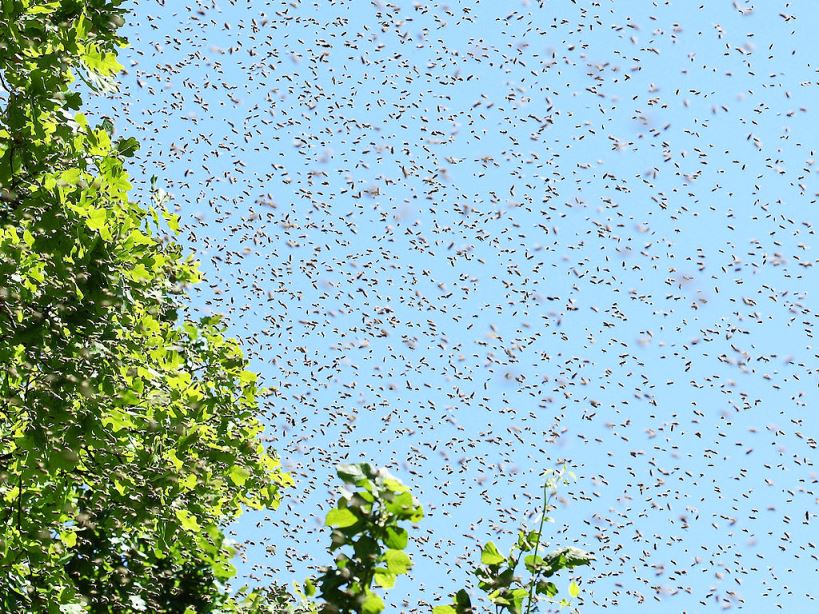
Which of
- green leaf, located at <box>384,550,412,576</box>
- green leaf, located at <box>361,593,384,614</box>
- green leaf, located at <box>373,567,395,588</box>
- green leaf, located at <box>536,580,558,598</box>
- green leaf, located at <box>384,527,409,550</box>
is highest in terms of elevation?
green leaf, located at <box>536,580,558,598</box>

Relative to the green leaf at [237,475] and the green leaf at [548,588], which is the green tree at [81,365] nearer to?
the green leaf at [237,475]

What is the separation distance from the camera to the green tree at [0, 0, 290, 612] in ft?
27.4

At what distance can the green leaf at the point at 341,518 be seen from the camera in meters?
2.80

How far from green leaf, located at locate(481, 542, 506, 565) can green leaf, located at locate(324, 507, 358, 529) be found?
3.27 feet

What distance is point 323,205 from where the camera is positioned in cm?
1738

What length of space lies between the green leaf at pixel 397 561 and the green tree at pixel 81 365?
19.6ft

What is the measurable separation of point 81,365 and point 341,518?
632cm

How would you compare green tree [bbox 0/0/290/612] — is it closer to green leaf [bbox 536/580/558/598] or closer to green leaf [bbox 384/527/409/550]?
green leaf [bbox 536/580/558/598]

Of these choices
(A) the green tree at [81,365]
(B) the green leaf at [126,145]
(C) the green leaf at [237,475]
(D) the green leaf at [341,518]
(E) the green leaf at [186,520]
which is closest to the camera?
(D) the green leaf at [341,518]

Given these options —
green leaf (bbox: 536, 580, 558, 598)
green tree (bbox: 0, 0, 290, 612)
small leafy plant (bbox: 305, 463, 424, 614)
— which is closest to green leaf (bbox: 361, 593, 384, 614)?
small leafy plant (bbox: 305, 463, 424, 614)

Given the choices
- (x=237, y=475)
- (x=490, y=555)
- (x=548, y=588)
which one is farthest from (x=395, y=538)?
(x=237, y=475)

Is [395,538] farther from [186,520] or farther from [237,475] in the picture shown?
[237,475]

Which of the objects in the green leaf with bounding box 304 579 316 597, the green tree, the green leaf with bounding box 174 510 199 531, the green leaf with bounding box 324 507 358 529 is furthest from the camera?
the green leaf with bounding box 174 510 199 531

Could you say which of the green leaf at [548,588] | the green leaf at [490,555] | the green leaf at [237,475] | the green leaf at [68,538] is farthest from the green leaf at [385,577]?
the green leaf at [237,475]
